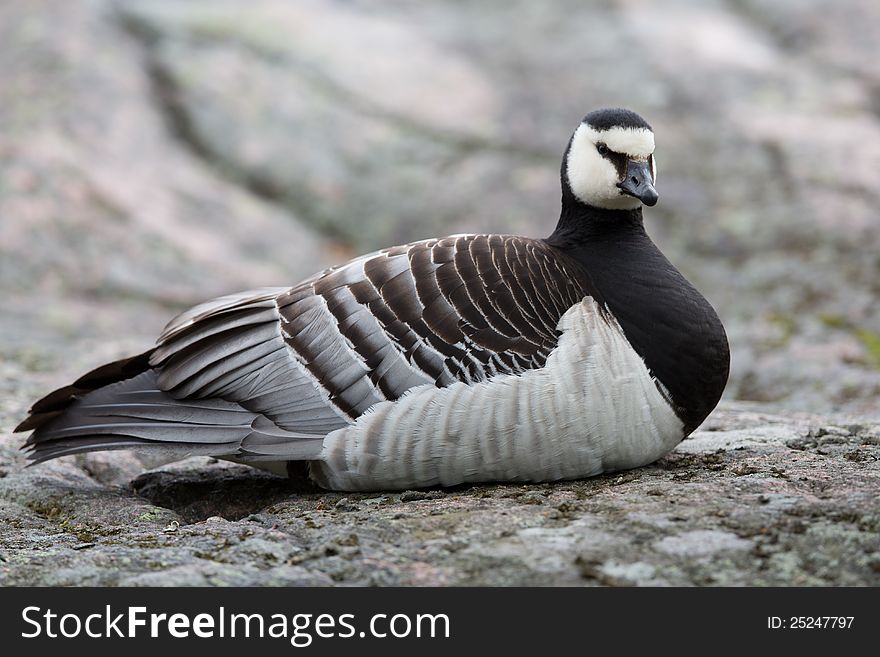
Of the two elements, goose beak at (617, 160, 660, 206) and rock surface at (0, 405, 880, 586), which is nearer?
rock surface at (0, 405, 880, 586)

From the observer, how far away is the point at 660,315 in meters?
4.64

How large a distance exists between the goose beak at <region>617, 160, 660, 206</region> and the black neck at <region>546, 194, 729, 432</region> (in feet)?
0.88

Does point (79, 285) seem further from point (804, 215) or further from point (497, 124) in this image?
point (804, 215)

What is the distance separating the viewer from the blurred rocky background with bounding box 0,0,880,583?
27.9 ft

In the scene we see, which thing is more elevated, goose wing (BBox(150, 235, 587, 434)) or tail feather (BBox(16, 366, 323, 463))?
goose wing (BBox(150, 235, 587, 434))

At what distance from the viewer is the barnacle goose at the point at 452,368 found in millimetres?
4406

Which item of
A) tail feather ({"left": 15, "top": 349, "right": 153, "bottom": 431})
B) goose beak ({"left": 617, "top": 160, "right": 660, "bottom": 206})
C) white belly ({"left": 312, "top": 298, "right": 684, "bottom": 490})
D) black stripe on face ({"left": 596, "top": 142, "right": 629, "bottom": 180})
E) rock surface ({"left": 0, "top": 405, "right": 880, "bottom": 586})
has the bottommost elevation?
rock surface ({"left": 0, "top": 405, "right": 880, "bottom": 586})

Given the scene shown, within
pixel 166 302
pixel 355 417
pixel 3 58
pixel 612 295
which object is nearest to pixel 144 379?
pixel 355 417

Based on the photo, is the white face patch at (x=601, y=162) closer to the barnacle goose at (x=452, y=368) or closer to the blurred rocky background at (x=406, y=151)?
the barnacle goose at (x=452, y=368)

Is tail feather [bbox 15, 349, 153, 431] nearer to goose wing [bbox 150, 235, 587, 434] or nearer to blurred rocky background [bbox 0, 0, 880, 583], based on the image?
goose wing [bbox 150, 235, 587, 434]

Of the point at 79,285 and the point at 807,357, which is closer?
the point at 807,357

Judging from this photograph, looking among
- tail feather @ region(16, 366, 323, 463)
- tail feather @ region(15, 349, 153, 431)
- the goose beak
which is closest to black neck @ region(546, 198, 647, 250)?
the goose beak

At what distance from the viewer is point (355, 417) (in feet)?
14.9

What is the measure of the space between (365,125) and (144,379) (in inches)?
264
